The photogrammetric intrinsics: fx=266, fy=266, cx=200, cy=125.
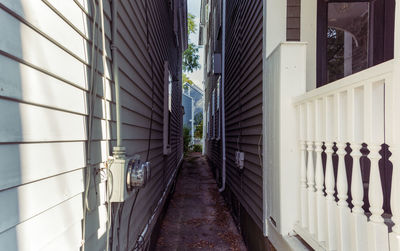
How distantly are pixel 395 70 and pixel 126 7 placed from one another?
1.99 m

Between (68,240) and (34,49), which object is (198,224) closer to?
(68,240)

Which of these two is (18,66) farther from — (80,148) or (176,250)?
(176,250)

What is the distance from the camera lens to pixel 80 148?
1398 millimetres

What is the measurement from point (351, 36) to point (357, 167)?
2180 millimetres

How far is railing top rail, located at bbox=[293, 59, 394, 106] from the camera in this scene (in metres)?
1.12

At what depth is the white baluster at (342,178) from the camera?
1.44 meters

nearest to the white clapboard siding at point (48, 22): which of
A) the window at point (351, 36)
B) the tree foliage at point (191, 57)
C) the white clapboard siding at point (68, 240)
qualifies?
the white clapboard siding at point (68, 240)

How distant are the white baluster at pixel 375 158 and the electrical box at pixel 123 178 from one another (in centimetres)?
133

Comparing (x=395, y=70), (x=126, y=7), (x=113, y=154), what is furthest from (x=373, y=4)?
(x=113, y=154)

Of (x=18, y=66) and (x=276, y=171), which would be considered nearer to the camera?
(x=18, y=66)

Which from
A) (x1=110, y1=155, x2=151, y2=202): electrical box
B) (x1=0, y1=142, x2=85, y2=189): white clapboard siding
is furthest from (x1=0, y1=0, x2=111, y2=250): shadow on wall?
(x1=110, y1=155, x2=151, y2=202): electrical box

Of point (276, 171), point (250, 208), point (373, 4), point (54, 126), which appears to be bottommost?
point (250, 208)

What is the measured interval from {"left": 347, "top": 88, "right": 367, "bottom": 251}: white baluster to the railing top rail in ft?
0.17

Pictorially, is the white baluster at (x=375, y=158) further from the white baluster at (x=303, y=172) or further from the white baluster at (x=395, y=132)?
the white baluster at (x=303, y=172)
